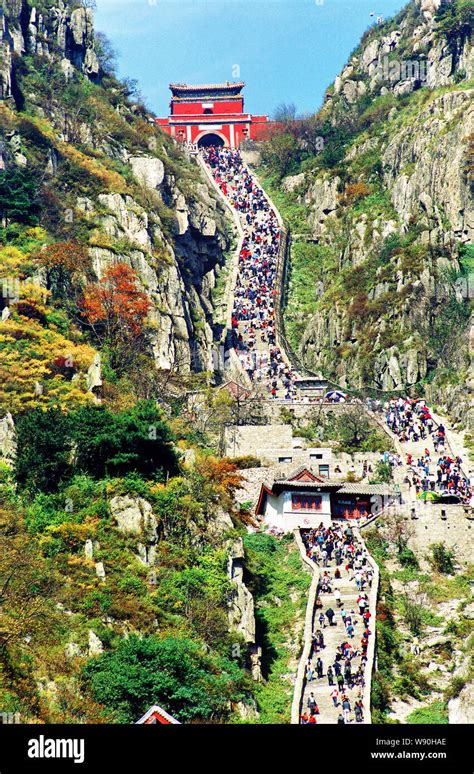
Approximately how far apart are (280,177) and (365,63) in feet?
54.1

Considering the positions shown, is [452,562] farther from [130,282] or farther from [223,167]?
[223,167]

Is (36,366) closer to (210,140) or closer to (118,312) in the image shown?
(118,312)

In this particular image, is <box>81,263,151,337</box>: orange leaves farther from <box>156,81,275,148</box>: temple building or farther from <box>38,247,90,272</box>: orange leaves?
<box>156,81,275,148</box>: temple building

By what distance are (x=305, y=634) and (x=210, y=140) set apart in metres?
88.6

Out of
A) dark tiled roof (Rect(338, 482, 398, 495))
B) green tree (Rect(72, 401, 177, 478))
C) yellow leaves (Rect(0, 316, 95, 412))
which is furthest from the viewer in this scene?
dark tiled roof (Rect(338, 482, 398, 495))

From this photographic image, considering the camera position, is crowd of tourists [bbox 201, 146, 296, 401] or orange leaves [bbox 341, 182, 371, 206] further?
orange leaves [bbox 341, 182, 371, 206]

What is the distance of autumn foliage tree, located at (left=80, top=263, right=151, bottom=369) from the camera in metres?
71.6

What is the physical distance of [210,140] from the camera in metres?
130

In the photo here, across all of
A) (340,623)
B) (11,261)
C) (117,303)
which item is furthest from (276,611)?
(11,261)

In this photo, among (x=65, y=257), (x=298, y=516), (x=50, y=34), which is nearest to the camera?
(x=298, y=516)

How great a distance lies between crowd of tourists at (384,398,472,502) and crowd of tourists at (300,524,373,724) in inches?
219

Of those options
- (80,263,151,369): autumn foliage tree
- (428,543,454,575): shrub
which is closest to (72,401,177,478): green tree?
(428,543,454,575): shrub

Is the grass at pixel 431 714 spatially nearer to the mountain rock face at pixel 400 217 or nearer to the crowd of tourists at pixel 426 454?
the crowd of tourists at pixel 426 454

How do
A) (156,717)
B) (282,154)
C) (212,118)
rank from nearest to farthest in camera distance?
(156,717)
(282,154)
(212,118)
